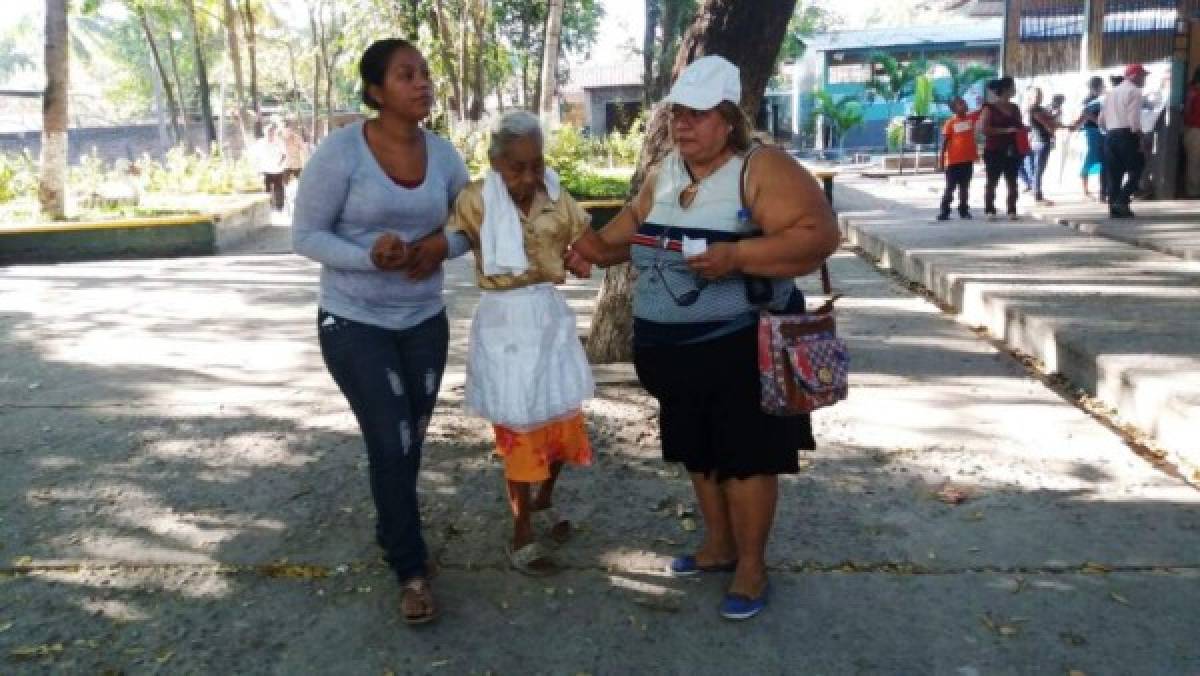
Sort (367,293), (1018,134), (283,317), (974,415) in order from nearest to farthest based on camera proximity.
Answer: (367,293) → (974,415) → (283,317) → (1018,134)

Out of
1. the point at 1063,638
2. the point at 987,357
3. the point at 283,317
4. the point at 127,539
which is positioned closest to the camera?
the point at 1063,638

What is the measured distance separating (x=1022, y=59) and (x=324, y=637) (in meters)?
17.8

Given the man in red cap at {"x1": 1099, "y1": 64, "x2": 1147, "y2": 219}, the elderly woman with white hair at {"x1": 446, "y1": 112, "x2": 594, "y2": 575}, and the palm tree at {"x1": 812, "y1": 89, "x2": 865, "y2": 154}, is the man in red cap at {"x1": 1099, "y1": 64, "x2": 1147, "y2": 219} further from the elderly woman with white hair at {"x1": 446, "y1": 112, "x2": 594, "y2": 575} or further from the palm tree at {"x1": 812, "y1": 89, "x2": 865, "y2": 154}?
the palm tree at {"x1": 812, "y1": 89, "x2": 865, "y2": 154}

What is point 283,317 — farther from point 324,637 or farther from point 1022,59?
point 1022,59

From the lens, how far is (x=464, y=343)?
23.2ft

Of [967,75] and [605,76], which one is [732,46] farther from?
[605,76]

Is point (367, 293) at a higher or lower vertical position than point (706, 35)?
lower

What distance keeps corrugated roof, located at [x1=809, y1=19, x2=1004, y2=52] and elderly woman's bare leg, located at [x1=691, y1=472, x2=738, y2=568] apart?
34.6m

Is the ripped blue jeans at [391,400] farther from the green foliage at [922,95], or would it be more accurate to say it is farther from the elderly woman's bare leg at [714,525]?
the green foliage at [922,95]

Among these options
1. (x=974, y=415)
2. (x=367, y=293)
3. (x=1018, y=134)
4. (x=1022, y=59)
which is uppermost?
(x=1022, y=59)

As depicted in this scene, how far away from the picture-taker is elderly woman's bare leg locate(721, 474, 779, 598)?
10.2ft

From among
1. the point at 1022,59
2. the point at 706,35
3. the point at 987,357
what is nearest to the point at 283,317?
the point at 706,35

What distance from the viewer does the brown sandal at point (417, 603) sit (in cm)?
309

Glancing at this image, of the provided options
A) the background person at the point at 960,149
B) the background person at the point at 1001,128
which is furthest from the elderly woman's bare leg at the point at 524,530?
the background person at the point at 960,149
